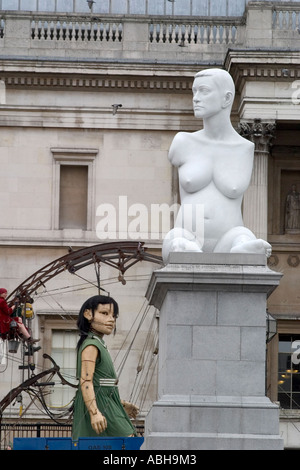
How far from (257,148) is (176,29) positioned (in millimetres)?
4254

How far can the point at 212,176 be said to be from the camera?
2195 centimetres

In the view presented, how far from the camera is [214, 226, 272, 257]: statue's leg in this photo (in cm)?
2102

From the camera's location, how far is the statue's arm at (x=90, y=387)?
20.8 metres

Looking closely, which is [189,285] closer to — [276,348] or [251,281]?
[251,281]

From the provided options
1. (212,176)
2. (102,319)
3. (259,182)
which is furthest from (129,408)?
(259,182)

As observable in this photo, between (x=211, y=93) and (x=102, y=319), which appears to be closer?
(x=102, y=319)

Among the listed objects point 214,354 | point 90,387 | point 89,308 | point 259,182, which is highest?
point 259,182

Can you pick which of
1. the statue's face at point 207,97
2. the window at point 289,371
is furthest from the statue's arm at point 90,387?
the window at point 289,371

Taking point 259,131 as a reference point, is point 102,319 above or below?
below

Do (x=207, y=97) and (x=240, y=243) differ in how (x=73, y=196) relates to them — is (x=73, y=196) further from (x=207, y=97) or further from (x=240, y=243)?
(x=240, y=243)

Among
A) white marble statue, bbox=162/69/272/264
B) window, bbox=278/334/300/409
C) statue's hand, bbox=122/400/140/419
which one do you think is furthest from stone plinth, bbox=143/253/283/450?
window, bbox=278/334/300/409

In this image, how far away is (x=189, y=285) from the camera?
20797mm

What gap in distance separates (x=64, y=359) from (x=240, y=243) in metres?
26.5

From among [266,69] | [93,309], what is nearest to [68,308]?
[266,69]
